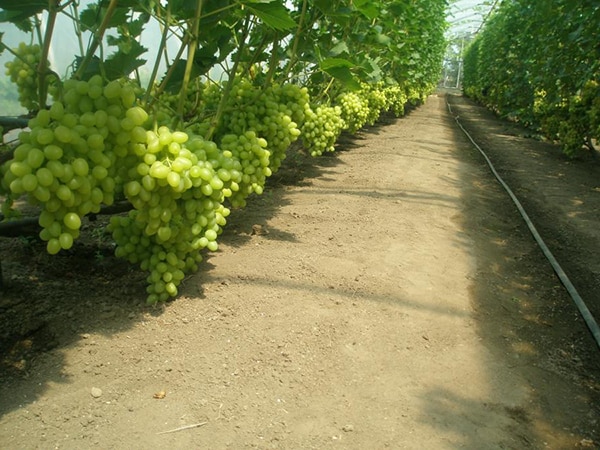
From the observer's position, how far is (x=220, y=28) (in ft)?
8.79

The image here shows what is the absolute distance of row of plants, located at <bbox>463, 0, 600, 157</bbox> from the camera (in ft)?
19.6

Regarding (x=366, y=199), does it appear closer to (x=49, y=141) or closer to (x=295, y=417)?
(x=295, y=417)

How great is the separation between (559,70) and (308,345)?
6.84m

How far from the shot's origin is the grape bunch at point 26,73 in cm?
264

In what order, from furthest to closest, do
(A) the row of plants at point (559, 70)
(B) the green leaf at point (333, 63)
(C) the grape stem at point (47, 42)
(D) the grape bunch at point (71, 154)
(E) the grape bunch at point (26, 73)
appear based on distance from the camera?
(A) the row of plants at point (559, 70)
(B) the green leaf at point (333, 63)
(E) the grape bunch at point (26, 73)
(C) the grape stem at point (47, 42)
(D) the grape bunch at point (71, 154)

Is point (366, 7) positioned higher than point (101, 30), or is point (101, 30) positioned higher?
point (366, 7)

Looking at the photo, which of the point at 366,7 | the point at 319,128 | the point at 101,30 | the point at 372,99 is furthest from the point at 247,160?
the point at 372,99

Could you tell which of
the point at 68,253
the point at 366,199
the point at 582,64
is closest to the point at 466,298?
the point at 366,199

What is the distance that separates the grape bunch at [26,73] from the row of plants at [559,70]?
4626mm

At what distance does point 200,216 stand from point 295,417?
0.91m

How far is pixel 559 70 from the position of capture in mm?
7449

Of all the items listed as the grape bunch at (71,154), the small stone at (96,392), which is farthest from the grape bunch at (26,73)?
the small stone at (96,392)

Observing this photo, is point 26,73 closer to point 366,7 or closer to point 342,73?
point 342,73

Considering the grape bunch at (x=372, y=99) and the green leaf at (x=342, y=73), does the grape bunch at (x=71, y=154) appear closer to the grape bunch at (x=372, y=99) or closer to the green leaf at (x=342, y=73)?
the green leaf at (x=342, y=73)
